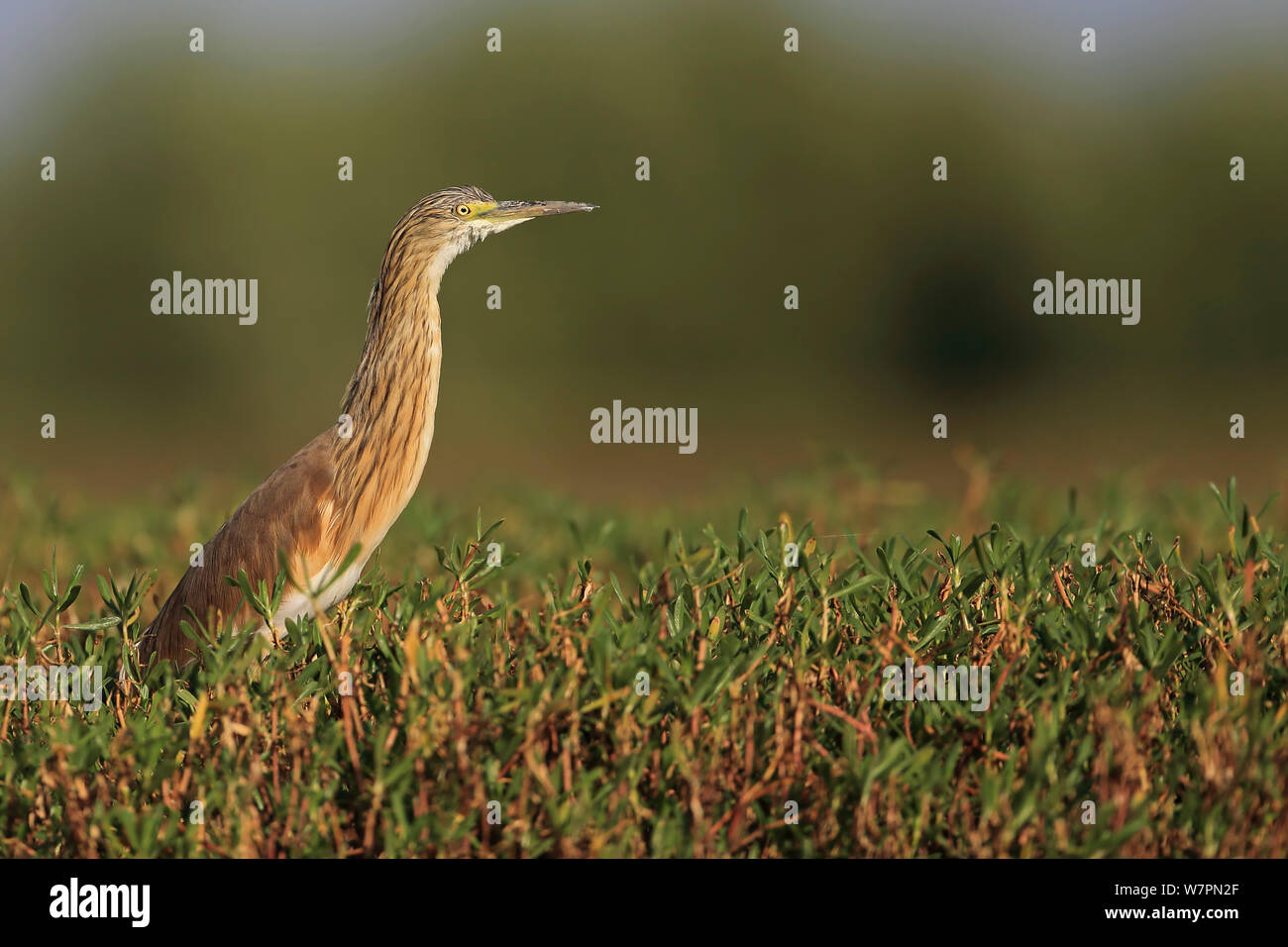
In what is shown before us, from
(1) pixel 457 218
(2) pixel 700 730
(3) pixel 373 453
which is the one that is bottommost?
(2) pixel 700 730

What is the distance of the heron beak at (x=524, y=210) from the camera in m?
5.04

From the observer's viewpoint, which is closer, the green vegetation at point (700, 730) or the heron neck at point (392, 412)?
the green vegetation at point (700, 730)

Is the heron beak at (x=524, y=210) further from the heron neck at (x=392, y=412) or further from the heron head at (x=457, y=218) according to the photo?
the heron neck at (x=392, y=412)

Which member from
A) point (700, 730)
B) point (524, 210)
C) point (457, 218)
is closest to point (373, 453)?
point (457, 218)

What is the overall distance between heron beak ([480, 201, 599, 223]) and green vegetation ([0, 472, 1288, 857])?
1.55 metres

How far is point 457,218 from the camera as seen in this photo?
16.7ft

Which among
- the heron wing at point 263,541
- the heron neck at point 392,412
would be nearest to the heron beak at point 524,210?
the heron neck at point 392,412

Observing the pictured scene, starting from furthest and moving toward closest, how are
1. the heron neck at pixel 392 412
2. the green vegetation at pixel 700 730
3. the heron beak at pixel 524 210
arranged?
the heron beak at pixel 524 210 < the heron neck at pixel 392 412 < the green vegetation at pixel 700 730

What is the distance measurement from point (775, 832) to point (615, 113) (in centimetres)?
1692

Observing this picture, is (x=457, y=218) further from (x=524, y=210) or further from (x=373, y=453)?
(x=373, y=453)

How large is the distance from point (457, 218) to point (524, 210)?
26 centimetres
